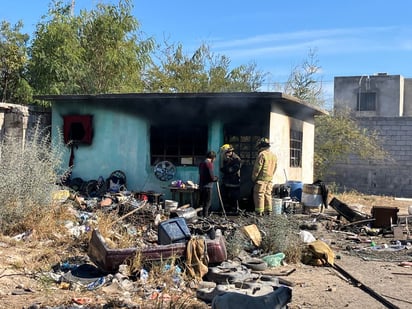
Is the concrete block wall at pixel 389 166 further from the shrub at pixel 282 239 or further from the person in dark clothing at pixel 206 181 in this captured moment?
the shrub at pixel 282 239

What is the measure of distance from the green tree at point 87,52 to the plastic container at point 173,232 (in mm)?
13254

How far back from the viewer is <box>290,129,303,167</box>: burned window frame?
16797 millimetres

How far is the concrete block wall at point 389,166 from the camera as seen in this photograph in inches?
950

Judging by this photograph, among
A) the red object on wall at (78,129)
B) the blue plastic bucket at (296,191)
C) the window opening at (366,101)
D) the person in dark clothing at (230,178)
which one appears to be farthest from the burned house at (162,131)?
the window opening at (366,101)

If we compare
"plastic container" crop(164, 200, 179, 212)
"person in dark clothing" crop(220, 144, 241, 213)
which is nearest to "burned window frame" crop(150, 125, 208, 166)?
"person in dark clothing" crop(220, 144, 241, 213)

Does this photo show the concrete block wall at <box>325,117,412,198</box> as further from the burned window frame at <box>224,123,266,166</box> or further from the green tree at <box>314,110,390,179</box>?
the burned window frame at <box>224,123,266,166</box>

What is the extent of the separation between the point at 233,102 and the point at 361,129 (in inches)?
458

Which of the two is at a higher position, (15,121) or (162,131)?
→ (15,121)

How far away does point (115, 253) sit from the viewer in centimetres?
743

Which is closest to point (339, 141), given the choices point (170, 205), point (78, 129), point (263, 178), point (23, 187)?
point (263, 178)

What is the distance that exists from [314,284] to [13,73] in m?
17.9

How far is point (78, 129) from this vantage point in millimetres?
15867

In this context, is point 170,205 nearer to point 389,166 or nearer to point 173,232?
point 173,232

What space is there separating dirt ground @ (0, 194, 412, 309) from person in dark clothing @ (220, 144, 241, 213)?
411 centimetres
